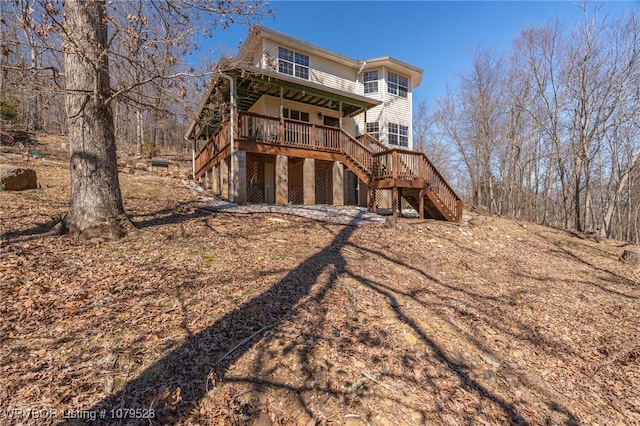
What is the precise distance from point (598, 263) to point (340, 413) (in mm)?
10258

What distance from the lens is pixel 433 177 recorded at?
10836 mm

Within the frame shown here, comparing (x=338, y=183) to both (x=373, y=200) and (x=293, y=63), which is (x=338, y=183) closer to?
(x=373, y=200)

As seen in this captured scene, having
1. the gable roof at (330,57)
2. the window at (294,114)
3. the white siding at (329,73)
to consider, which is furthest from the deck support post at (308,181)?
the white siding at (329,73)

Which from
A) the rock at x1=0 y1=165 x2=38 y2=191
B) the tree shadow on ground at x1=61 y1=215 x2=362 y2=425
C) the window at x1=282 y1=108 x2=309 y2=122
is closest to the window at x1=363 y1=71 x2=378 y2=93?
the window at x1=282 y1=108 x2=309 y2=122

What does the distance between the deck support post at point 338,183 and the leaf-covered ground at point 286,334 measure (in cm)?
618

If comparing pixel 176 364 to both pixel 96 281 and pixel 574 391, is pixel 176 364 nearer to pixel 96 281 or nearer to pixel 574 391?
pixel 96 281

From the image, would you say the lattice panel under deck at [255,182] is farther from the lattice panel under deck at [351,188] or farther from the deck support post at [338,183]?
the lattice panel under deck at [351,188]

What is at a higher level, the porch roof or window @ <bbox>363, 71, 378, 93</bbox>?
window @ <bbox>363, 71, 378, 93</bbox>

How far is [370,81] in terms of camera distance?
693 inches

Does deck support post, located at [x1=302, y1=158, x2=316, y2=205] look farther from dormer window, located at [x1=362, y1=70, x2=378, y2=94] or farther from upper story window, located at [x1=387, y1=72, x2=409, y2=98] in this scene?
upper story window, located at [x1=387, y1=72, x2=409, y2=98]

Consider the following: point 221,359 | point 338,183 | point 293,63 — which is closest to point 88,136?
point 221,359

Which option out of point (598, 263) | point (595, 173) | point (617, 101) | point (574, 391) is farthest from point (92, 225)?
point (595, 173)

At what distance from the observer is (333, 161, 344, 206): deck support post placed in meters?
12.6

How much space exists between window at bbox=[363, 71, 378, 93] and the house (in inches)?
2.4
